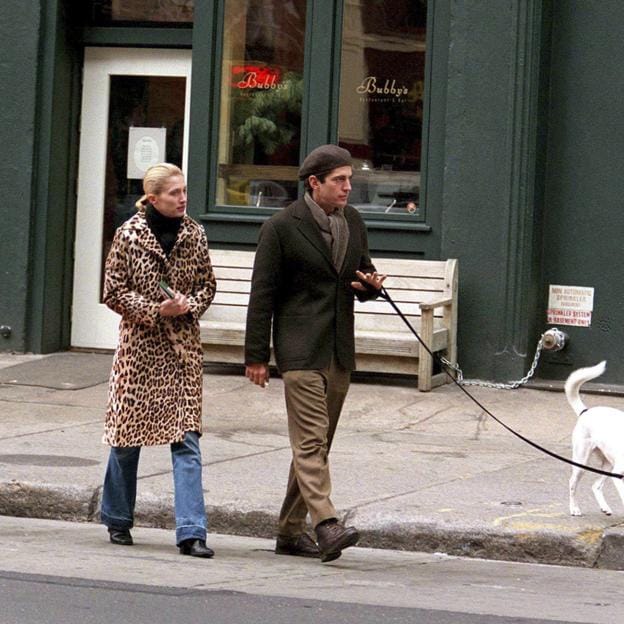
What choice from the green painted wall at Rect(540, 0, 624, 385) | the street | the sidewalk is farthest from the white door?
the street

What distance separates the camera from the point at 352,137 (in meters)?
12.7

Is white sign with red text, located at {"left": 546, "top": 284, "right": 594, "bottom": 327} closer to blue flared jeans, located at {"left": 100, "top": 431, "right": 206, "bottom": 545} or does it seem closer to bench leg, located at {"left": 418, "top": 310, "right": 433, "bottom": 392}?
bench leg, located at {"left": 418, "top": 310, "right": 433, "bottom": 392}

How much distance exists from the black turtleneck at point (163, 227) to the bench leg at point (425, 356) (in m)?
4.11

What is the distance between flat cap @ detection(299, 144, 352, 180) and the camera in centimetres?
725

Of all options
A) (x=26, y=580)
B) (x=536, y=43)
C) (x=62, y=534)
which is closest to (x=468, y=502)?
(x=62, y=534)

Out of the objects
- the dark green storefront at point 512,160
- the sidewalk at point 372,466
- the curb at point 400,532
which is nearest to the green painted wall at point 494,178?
the dark green storefront at point 512,160

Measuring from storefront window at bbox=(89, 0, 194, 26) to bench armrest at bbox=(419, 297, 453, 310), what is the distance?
3.49 metres

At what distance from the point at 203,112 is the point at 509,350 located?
324 cm

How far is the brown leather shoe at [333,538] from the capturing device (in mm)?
6969

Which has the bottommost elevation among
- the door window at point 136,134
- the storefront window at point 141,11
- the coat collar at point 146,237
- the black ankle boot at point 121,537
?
the black ankle boot at point 121,537

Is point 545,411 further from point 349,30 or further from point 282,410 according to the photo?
point 349,30

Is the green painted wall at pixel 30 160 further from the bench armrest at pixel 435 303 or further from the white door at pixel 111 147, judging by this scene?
the bench armrest at pixel 435 303

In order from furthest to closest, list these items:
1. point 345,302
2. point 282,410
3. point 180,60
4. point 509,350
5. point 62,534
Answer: point 180,60 < point 509,350 < point 282,410 < point 62,534 < point 345,302

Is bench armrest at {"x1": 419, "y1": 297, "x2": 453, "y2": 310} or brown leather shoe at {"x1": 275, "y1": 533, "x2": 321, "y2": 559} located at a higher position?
bench armrest at {"x1": 419, "y1": 297, "x2": 453, "y2": 310}
